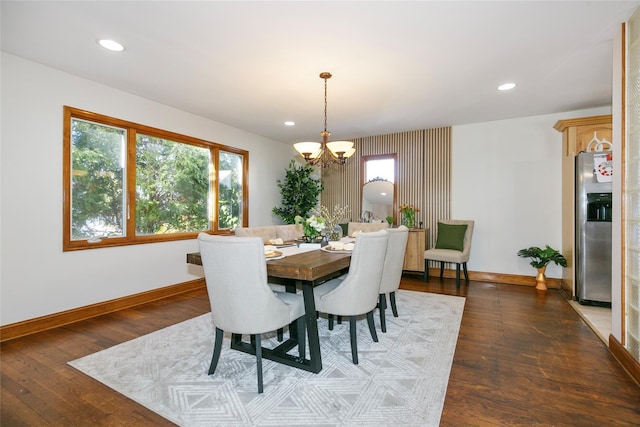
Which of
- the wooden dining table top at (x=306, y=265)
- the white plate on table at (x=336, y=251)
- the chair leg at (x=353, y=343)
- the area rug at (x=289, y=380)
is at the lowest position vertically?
the area rug at (x=289, y=380)

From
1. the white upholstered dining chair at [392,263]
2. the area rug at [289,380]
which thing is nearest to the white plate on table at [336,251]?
the white upholstered dining chair at [392,263]

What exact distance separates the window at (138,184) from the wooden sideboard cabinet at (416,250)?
297 cm

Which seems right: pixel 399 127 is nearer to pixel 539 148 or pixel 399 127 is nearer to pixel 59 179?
pixel 539 148

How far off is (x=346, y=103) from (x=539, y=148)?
117 inches

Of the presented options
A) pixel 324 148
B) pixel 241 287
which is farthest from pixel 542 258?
pixel 241 287

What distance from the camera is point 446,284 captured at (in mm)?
4551

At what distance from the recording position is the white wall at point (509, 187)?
14.5 ft

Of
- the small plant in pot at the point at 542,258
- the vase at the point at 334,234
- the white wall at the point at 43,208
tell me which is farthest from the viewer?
the small plant in pot at the point at 542,258

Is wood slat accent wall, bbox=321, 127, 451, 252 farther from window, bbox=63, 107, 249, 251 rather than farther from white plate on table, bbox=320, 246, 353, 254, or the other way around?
white plate on table, bbox=320, 246, 353, 254

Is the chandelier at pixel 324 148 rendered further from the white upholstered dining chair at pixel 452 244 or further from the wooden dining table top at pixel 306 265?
the white upholstered dining chair at pixel 452 244

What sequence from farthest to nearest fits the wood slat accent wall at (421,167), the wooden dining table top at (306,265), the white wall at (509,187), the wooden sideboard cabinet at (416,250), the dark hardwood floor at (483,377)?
the wood slat accent wall at (421,167)
the wooden sideboard cabinet at (416,250)
the white wall at (509,187)
the wooden dining table top at (306,265)
the dark hardwood floor at (483,377)

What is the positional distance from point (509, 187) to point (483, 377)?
352cm

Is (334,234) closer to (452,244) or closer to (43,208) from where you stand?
(452,244)

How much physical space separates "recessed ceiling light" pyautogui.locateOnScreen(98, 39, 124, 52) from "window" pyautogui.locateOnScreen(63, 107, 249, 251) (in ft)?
3.19
